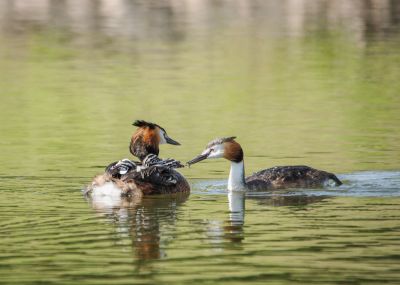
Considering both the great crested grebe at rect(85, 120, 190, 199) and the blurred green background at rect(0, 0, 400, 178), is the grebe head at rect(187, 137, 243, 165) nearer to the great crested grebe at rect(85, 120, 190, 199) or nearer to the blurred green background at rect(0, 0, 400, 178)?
the great crested grebe at rect(85, 120, 190, 199)

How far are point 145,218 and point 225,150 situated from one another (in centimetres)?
276

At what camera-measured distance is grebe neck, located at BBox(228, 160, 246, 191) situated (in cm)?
1694

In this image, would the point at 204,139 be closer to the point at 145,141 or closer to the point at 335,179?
the point at 145,141

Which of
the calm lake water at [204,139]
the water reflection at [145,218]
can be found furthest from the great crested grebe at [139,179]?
the calm lake water at [204,139]

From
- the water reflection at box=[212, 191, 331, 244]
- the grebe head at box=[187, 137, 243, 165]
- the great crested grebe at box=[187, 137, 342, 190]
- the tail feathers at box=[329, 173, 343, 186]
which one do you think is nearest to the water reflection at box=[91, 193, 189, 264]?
the water reflection at box=[212, 191, 331, 244]

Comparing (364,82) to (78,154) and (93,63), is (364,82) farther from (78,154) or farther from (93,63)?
(78,154)

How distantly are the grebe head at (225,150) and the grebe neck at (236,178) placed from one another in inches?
7.7

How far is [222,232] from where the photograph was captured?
45.2 ft

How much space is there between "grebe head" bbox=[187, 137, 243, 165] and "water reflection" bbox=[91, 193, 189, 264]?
976 millimetres

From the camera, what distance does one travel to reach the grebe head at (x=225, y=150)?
56.7ft

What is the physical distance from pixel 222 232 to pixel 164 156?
6447mm

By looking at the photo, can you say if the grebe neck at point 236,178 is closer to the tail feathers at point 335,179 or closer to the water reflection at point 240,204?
the water reflection at point 240,204

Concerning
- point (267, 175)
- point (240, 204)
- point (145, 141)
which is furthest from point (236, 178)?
point (145, 141)

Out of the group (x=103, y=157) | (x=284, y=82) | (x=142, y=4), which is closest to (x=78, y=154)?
(x=103, y=157)
